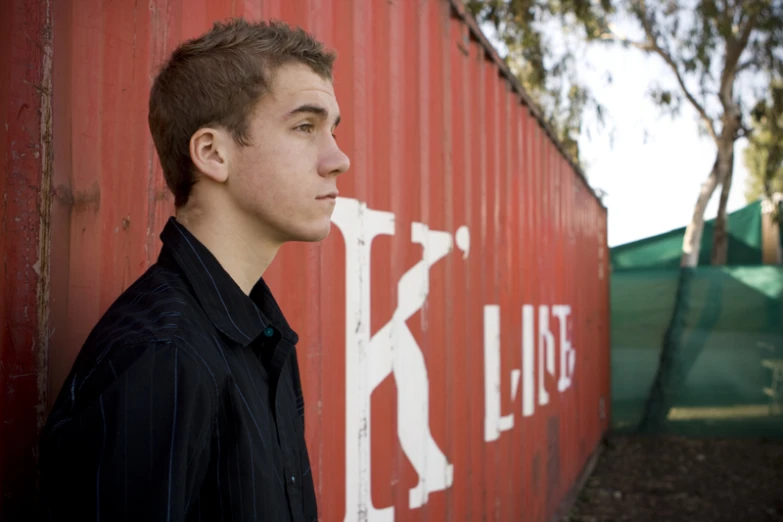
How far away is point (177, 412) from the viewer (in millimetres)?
866

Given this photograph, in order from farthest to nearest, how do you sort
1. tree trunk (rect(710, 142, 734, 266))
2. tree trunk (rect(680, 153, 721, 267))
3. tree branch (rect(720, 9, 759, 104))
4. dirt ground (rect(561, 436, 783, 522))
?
tree branch (rect(720, 9, 759, 104)) < tree trunk (rect(710, 142, 734, 266)) < tree trunk (rect(680, 153, 721, 267)) < dirt ground (rect(561, 436, 783, 522))

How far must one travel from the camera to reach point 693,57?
1208 centimetres

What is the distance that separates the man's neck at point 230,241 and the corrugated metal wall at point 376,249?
275mm

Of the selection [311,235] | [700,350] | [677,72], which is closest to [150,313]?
[311,235]

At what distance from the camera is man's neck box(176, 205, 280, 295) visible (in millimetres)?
1191

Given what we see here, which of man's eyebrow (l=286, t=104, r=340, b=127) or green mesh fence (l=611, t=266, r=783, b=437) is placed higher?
man's eyebrow (l=286, t=104, r=340, b=127)

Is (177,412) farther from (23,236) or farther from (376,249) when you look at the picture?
(376,249)

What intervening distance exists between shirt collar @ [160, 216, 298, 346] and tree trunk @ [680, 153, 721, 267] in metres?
10.9

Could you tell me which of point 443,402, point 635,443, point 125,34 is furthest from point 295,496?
point 635,443

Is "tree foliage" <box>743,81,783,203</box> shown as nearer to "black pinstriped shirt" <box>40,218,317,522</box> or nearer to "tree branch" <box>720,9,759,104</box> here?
"tree branch" <box>720,9,759,104</box>

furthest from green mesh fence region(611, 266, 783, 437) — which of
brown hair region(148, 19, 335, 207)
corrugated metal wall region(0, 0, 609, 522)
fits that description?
brown hair region(148, 19, 335, 207)

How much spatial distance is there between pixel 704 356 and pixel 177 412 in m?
8.89

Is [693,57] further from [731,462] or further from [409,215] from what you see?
[409,215]

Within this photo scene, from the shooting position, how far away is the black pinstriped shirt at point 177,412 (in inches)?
32.7
